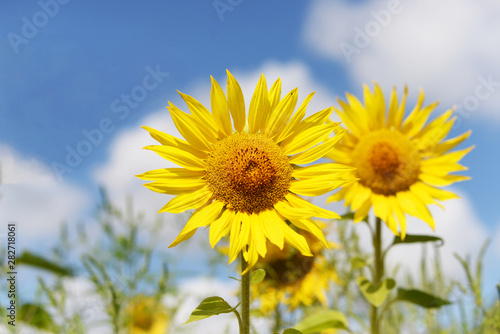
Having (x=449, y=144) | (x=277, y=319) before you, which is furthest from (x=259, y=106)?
(x=277, y=319)

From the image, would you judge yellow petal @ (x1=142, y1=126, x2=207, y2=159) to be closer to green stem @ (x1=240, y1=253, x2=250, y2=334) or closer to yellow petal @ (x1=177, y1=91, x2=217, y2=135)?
yellow petal @ (x1=177, y1=91, x2=217, y2=135)

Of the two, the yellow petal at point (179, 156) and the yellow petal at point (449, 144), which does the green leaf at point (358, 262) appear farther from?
the yellow petal at point (179, 156)

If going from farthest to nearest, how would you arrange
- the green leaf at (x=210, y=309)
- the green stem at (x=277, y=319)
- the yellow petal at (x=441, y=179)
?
the green stem at (x=277, y=319) → the yellow petal at (x=441, y=179) → the green leaf at (x=210, y=309)

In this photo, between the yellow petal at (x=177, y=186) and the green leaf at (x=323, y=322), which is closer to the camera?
the yellow petal at (x=177, y=186)

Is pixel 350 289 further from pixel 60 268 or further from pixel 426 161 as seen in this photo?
pixel 60 268

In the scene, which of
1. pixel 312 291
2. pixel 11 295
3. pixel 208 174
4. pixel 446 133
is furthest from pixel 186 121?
pixel 312 291

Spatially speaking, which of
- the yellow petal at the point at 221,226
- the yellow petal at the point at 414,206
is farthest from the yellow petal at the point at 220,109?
the yellow petal at the point at 414,206

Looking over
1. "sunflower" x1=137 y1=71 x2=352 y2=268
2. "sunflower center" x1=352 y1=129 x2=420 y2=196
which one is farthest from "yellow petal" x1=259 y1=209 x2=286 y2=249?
"sunflower center" x1=352 y1=129 x2=420 y2=196
